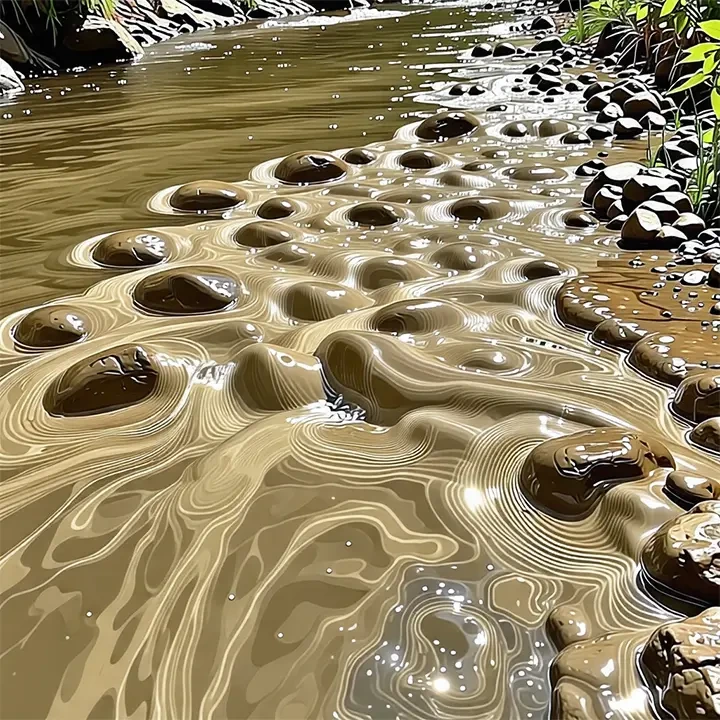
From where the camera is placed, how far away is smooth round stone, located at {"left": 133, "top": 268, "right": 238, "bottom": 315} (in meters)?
1.99

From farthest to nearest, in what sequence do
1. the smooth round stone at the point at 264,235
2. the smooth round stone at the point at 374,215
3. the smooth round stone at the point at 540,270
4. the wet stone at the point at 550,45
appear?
the wet stone at the point at 550,45
the smooth round stone at the point at 374,215
the smooth round stone at the point at 264,235
the smooth round stone at the point at 540,270

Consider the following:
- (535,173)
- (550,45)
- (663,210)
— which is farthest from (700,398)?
(550,45)

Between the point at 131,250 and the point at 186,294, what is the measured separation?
1.43 feet

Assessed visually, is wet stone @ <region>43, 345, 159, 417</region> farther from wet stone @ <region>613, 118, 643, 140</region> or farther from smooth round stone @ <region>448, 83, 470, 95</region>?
smooth round stone @ <region>448, 83, 470, 95</region>

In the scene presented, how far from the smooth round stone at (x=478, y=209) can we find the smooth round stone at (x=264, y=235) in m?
0.58

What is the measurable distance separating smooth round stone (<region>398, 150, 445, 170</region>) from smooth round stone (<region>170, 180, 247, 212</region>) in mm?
829

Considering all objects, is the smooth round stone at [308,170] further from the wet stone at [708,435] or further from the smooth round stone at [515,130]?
the wet stone at [708,435]

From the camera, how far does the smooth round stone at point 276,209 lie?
107 inches

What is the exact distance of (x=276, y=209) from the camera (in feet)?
8.92

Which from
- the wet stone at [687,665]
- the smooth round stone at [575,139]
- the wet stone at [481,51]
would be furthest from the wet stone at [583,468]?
the wet stone at [481,51]

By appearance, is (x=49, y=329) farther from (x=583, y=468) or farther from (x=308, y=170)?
(x=308, y=170)

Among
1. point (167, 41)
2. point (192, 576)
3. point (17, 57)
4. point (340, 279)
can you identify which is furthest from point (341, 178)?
point (167, 41)

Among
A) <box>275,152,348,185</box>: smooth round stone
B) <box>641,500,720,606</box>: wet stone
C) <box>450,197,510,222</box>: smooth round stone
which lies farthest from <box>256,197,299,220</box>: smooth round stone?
<box>641,500,720,606</box>: wet stone

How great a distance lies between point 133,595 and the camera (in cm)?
111
